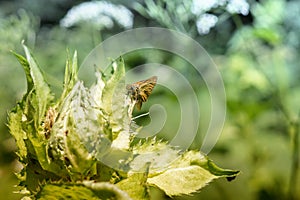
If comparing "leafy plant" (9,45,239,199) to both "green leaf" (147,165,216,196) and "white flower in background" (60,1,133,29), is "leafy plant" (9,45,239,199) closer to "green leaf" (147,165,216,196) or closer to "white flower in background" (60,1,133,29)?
"green leaf" (147,165,216,196)

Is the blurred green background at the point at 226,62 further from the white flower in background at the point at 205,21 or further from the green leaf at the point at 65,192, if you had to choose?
the green leaf at the point at 65,192

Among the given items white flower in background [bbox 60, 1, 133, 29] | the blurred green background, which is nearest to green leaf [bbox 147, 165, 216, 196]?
the blurred green background

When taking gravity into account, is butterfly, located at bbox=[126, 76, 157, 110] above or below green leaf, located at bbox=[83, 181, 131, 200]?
above

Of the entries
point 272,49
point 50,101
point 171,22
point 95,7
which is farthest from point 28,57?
point 272,49

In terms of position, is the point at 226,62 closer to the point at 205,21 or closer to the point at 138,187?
the point at 205,21

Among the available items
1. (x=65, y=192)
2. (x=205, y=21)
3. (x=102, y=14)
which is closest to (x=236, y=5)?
(x=205, y=21)

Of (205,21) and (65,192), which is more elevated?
(205,21)
